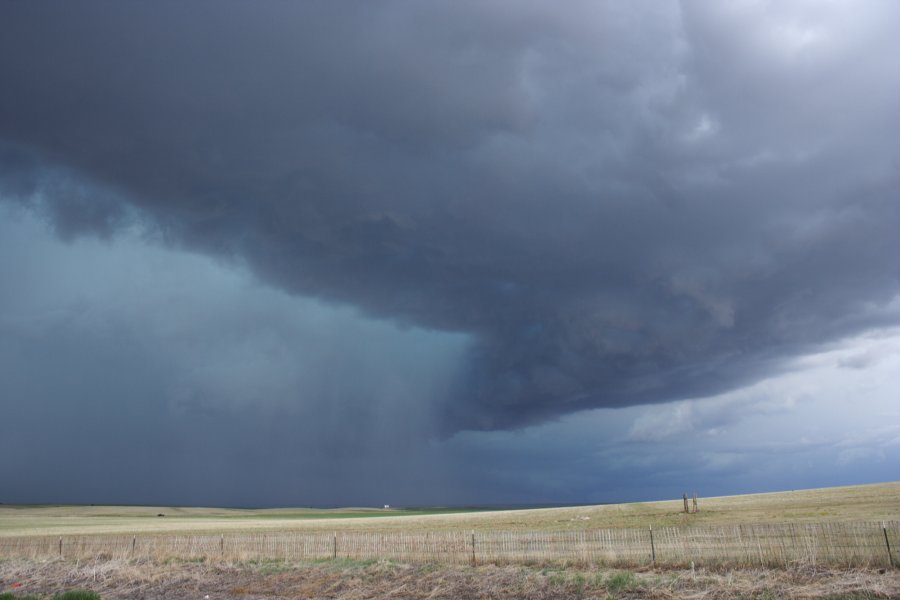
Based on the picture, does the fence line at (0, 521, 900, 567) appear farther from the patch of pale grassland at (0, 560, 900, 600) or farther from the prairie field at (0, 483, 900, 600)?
the patch of pale grassland at (0, 560, 900, 600)

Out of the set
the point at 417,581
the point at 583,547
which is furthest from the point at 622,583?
the point at 417,581

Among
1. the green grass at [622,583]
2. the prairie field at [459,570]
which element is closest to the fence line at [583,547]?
the prairie field at [459,570]

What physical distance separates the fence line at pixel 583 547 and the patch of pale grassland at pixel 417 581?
1.67m

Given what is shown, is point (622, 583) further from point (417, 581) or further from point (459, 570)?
point (417, 581)

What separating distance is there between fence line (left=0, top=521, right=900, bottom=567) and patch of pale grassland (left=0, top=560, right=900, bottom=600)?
167 centimetres

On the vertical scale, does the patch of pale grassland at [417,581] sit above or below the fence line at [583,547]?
below

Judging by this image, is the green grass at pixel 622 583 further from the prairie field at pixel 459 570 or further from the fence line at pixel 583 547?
the fence line at pixel 583 547

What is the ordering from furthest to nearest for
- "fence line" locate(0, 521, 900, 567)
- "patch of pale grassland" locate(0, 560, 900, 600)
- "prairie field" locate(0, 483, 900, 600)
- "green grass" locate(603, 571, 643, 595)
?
"fence line" locate(0, 521, 900, 567) → "green grass" locate(603, 571, 643, 595) → "prairie field" locate(0, 483, 900, 600) → "patch of pale grassland" locate(0, 560, 900, 600)

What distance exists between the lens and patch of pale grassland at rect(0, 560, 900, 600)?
22.9m

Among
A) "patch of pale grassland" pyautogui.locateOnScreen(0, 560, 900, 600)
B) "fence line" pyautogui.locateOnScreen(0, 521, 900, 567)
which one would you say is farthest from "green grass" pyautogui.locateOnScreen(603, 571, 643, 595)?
"fence line" pyautogui.locateOnScreen(0, 521, 900, 567)

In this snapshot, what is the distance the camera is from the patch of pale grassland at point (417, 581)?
22875mm

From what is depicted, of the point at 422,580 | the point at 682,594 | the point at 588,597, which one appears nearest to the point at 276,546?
the point at 422,580

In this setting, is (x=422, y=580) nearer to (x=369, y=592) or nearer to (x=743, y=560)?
(x=369, y=592)

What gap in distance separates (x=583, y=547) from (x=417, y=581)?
8848 mm
